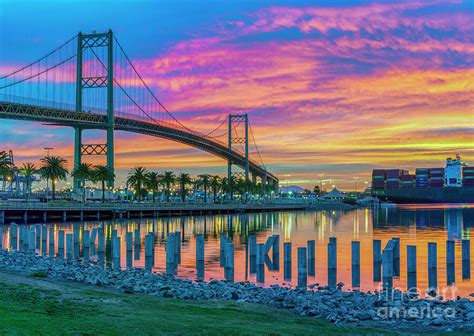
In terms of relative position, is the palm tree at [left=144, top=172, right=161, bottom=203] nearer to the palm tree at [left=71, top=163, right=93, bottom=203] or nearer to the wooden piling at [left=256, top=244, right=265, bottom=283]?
the palm tree at [left=71, top=163, right=93, bottom=203]

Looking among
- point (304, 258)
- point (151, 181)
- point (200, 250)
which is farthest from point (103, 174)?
point (304, 258)

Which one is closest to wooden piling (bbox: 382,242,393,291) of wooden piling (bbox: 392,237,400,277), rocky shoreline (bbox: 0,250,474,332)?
wooden piling (bbox: 392,237,400,277)

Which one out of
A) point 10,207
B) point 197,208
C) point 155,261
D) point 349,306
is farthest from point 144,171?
point 349,306

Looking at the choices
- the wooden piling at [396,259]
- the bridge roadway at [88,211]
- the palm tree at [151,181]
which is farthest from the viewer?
the palm tree at [151,181]

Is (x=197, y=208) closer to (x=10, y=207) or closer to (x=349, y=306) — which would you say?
(x=10, y=207)

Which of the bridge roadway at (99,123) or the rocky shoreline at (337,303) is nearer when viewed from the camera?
the rocky shoreline at (337,303)

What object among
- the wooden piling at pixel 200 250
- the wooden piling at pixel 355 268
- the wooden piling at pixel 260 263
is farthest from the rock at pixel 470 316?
the wooden piling at pixel 200 250

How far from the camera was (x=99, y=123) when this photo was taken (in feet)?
271

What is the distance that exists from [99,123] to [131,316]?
7301 cm

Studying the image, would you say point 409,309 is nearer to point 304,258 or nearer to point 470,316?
point 470,316

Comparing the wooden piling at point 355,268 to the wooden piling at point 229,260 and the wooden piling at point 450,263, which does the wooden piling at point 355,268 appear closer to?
the wooden piling at point 450,263

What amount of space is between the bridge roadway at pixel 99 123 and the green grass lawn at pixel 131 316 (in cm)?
5835

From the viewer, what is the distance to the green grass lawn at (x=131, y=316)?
33.9 feet

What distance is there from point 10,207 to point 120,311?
51996mm
